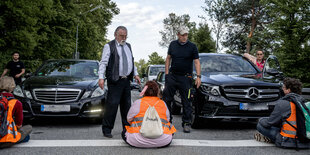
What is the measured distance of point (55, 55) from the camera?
24.6 meters

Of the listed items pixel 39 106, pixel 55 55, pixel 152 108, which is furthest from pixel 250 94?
pixel 55 55

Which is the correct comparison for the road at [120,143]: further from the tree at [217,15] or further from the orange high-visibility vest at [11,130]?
the tree at [217,15]

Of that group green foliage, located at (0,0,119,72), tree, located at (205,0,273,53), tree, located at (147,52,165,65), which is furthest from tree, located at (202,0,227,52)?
tree, located at (147,52,165,65)

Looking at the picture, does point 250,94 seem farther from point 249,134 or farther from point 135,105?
point 135,105

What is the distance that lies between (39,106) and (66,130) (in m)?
0.73

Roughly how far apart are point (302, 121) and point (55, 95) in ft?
14.8

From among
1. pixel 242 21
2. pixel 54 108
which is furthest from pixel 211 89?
pixel 242 21

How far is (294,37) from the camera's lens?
18.4 m

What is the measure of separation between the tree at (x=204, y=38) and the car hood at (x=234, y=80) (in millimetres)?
36078

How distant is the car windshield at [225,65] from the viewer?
790 centimetres

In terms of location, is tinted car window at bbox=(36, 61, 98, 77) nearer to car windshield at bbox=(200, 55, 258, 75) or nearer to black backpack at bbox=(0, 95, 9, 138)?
car windshield at bbox=(200, 55, 258, 75)

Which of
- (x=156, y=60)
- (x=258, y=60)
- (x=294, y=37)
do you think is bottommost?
(x=156, y=60)

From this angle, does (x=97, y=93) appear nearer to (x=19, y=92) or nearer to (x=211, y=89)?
(x=19, y=92)

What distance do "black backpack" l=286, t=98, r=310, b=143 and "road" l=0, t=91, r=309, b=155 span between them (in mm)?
210
